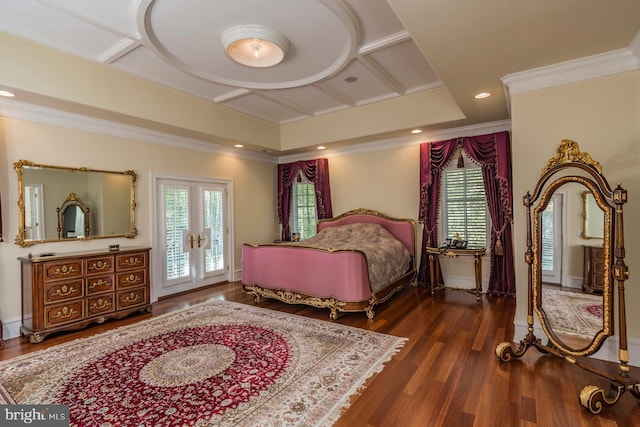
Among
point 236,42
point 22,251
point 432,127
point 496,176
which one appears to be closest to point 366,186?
point 432,127

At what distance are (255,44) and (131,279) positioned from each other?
3315mm

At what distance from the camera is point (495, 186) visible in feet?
15.9

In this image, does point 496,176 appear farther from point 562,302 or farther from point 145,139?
point 145,139

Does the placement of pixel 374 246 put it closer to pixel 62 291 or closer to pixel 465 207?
pixel 465 207

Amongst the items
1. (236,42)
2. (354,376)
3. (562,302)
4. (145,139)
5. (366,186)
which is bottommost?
(354,376)

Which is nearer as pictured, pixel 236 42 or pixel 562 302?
pixel 562 302

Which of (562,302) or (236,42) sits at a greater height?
(236,42)

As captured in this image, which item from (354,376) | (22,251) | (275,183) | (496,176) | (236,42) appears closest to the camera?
(354,376)

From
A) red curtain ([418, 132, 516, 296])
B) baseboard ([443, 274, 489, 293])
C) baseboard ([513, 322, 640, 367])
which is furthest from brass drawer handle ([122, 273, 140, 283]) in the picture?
baseboard ([513, 322, 640, 367])

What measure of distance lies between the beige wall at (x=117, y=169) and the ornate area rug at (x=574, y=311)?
16.9ft

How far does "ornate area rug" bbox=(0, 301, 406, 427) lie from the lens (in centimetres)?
212

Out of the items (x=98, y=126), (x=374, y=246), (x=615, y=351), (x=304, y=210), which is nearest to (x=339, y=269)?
(x=374, y=246)

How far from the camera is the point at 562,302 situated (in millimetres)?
2730

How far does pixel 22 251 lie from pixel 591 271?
5781 millimetres
